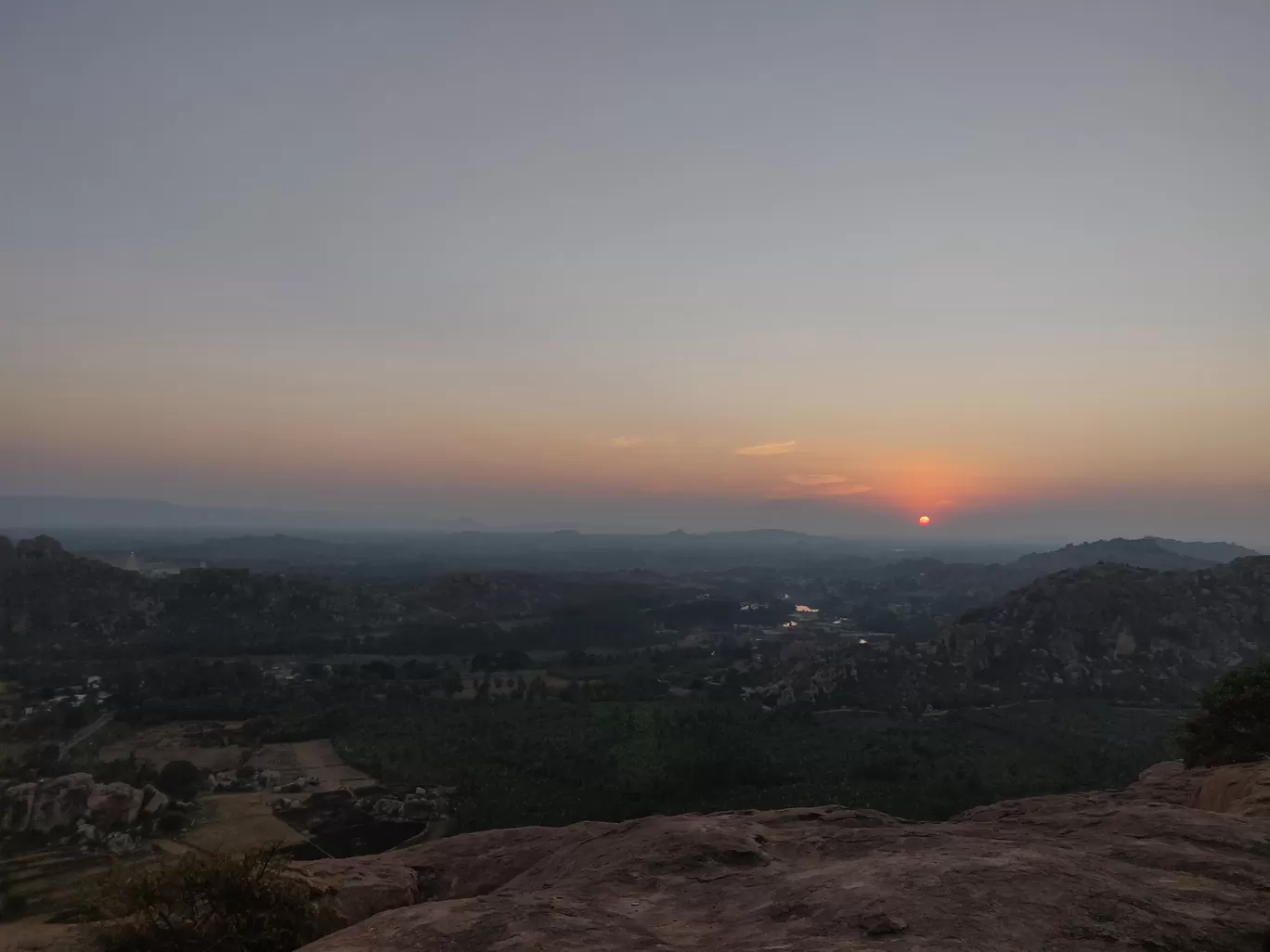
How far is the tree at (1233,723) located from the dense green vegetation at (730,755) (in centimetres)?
1663

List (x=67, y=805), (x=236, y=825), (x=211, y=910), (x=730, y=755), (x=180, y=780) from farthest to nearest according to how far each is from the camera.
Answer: (x=730, y=755), (x=180, y=780), (x=236, y=825), (x=67, y=805), (x=211, y=910)

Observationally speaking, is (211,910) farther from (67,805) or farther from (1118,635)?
(1118,635)

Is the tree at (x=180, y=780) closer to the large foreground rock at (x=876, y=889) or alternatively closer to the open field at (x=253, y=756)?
the open field at (x=253, y=756)

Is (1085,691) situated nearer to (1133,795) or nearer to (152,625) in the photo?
(1133,795)

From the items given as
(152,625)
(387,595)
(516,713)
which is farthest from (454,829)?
(387,595)

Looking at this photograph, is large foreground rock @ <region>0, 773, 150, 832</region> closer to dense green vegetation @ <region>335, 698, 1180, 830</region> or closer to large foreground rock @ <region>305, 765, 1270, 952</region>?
dense green vegetation @ <region>335, 698, 1180, 830</region>

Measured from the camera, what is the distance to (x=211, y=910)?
12.2m

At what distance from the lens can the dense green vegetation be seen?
4591cm

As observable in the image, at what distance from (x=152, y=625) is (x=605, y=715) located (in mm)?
88950

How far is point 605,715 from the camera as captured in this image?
7612 centimetres

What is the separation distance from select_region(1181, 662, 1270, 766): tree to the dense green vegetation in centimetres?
1663

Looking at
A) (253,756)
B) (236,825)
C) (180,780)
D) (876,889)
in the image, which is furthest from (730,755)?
(876,889)

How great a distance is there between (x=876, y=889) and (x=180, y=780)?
5730cm

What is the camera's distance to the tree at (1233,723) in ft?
80.3
